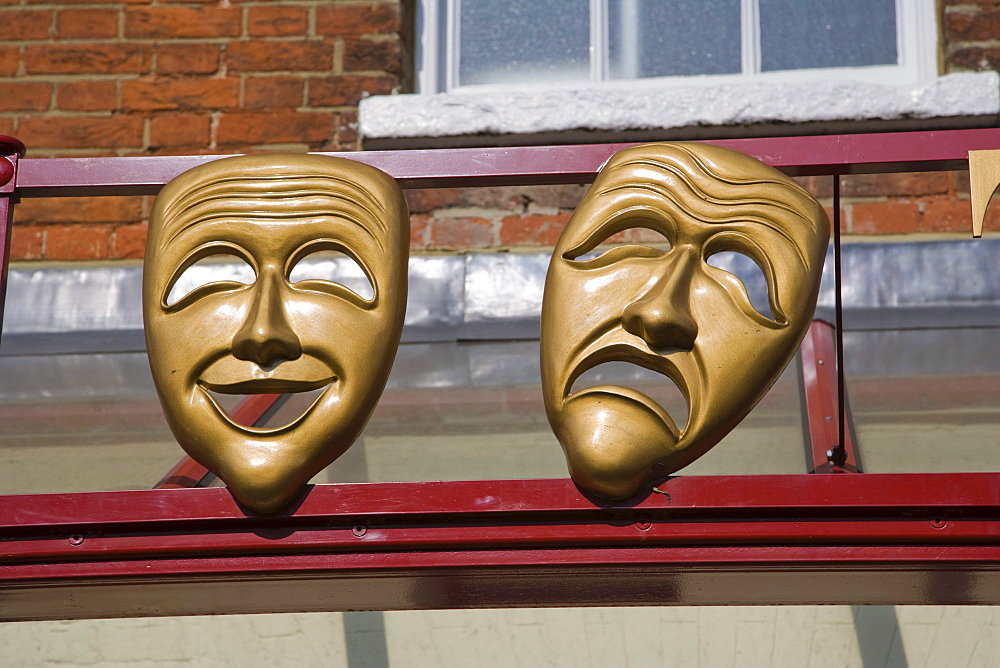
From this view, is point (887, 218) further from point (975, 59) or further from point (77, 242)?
point (77, 242)

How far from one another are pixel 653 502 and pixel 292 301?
1.79 feet

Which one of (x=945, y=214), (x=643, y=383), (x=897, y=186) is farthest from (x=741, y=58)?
(x=643, y=383)

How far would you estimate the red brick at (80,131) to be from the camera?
3.10 m

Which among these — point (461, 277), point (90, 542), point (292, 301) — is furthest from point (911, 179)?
point (90, 542)

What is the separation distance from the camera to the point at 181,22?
316 cm

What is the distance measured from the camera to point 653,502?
61.2 inches

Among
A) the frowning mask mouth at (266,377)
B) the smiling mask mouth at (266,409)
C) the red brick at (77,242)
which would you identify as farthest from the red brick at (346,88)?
the frowning mask mouth at (266,377)

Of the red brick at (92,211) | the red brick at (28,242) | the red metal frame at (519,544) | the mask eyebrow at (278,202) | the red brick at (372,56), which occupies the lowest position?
the red metal frame at (519,544)

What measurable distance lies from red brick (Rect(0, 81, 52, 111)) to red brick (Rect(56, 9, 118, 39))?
0.46ft

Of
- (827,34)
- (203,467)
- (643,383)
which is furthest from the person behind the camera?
(827,34)

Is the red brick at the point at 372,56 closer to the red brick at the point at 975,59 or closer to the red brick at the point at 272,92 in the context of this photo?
the red brick at the point at 272,92

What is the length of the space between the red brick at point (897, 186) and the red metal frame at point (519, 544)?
1.22m

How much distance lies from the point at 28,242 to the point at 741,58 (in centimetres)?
176

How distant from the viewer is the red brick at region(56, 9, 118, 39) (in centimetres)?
316
